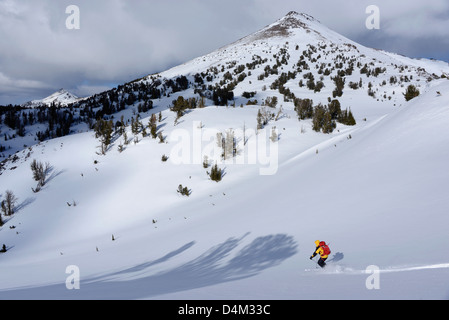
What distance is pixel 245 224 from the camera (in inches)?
209

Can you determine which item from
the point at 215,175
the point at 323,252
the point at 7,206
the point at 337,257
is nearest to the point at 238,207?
the point at 215,175

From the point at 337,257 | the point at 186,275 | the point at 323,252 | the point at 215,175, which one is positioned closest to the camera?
the point at 323,252

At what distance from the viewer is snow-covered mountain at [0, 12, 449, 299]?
2740 mm

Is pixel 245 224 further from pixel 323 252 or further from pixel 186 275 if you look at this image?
pixel 323 252

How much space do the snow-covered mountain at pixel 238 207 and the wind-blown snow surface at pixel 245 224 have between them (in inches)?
1.3

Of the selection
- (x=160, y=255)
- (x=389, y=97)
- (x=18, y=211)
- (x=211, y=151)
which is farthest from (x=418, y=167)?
(x=389, y=97)

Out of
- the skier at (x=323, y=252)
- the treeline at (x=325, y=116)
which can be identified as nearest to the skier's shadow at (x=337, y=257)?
the skier at (x=323, y=252)

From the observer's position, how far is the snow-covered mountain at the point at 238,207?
2740 mm

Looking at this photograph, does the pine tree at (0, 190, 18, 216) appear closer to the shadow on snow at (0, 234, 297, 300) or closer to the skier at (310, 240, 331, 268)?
the shadow on snow at (0, 234, 297, 300)

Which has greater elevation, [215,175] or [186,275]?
[215,175]

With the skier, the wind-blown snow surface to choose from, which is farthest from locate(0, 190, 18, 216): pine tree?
the skier

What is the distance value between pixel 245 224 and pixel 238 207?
139 centimetres

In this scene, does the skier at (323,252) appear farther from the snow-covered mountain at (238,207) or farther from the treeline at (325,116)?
the treeline at (325,116)
